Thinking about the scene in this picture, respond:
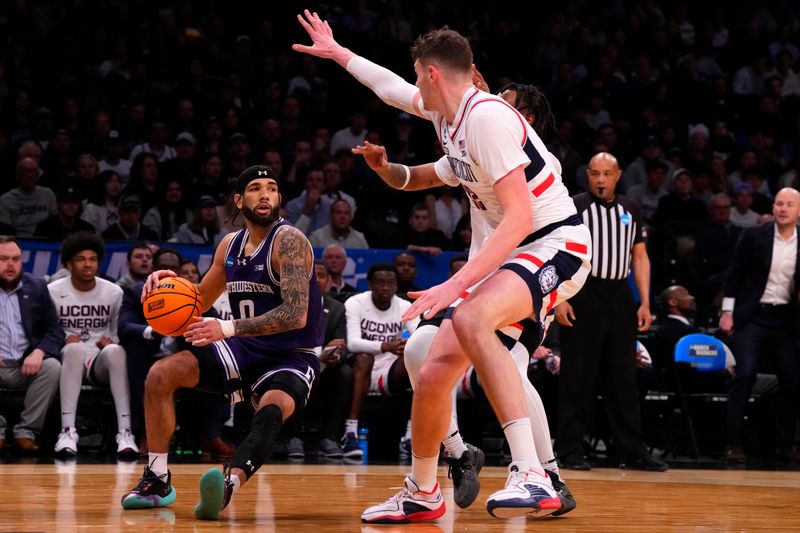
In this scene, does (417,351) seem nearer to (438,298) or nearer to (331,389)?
(438,298)

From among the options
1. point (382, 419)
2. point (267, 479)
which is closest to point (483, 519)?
point (267, 479)

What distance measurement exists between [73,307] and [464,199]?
4.67 m

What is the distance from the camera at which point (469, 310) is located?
4391 millimetres

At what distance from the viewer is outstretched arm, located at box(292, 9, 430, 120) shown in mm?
5328

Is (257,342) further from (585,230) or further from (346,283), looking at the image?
(346,283)

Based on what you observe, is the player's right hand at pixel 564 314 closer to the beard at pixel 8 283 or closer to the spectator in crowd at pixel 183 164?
the beard at pixel 8 283

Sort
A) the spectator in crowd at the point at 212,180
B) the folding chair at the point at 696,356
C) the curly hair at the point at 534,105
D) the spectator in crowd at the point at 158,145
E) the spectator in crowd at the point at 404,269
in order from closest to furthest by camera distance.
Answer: the curly hair at the point at 534,105
the folding chair at the point at 696,356
the spectator in crowd at the point at 404,269
the spectator in crowd at the point at 212,180
the spectator in crowd at the point at 158,145

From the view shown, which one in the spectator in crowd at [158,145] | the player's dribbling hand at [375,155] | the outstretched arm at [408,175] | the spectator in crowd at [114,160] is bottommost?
the outstretched arm at [408,175]

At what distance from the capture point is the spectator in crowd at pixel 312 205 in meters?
11.2

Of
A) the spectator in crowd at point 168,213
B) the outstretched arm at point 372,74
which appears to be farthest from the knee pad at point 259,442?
the spectator in crowd at point 168,213

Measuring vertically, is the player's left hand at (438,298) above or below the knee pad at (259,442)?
above

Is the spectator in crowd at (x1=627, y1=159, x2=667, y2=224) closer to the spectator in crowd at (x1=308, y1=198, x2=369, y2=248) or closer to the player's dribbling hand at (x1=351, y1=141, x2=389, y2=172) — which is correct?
the spectator in crowd at (x1=308, y1=198, x2=369, y2=248)

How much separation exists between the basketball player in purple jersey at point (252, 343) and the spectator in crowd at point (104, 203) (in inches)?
208

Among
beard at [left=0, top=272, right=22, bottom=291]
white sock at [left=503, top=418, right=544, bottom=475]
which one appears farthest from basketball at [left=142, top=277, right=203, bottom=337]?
beard at [left=0, top=272, right=22, bottom=291]
